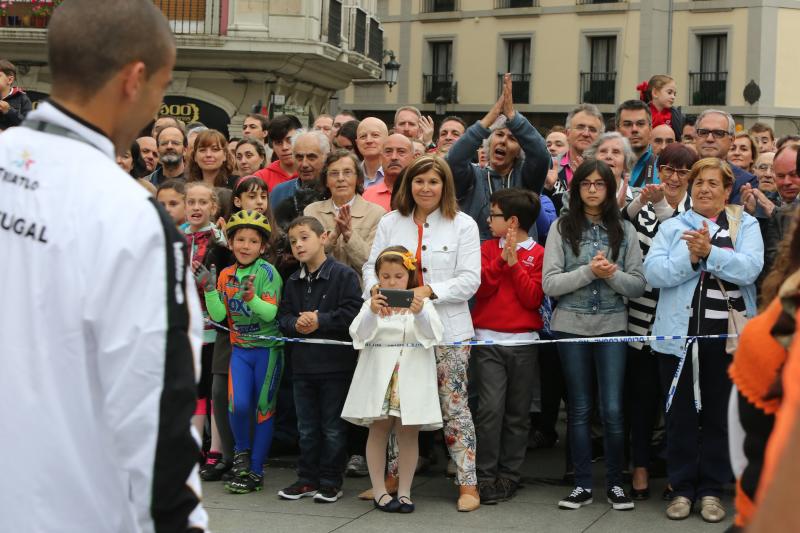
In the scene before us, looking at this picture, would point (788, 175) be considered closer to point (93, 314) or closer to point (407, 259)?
point (407, 259)

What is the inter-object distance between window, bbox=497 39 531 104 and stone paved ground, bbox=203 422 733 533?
34.7m

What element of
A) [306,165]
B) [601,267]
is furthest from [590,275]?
[306,165]

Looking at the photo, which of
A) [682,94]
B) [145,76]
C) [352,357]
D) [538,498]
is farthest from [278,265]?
[682,94]

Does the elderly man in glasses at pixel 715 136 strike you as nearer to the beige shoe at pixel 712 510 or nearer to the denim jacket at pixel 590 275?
the denim jacket at pixel 590 275

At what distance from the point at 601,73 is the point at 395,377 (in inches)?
1359

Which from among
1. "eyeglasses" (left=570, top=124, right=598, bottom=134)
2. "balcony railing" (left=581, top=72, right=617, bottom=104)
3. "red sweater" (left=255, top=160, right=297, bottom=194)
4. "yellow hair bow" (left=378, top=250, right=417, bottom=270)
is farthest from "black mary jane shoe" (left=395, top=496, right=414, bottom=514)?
"balcony railing" (left=581, top=72, right=617, bottom=104)

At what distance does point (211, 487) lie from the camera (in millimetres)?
7938

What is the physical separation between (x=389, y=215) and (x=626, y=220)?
1.55 metres

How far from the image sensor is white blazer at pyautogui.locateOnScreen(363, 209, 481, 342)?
7398 mm

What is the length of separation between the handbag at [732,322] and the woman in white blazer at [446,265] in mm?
1518

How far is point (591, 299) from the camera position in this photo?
7.39 m

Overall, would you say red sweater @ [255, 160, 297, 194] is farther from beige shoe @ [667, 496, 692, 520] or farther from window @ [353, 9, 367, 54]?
window @ [353, 9, 367, 54]

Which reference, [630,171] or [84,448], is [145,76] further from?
[630,171]

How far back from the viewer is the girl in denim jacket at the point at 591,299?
7.34 metres
